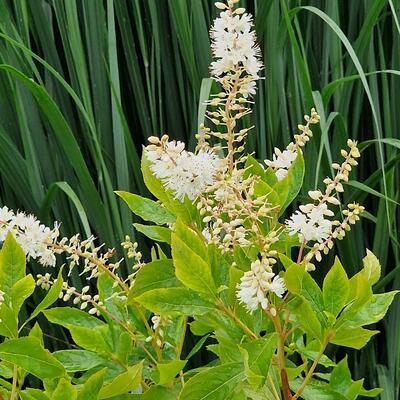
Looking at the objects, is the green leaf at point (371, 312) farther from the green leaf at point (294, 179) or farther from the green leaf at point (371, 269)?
the green leaf at point (294, 179)

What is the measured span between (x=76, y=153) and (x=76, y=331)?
0.59 metres

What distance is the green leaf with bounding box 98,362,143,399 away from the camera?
0.83m

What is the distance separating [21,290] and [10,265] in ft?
0.09

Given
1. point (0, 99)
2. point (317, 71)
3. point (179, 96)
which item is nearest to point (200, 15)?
point (179, 96)

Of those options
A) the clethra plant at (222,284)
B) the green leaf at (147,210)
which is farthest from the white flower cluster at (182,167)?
the green leaf at (147,210)

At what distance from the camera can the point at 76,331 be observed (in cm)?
91

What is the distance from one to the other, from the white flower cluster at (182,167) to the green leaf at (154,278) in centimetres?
7

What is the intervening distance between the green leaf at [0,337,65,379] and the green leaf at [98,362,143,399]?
0.05 metres

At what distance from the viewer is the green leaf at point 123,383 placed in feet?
2.73

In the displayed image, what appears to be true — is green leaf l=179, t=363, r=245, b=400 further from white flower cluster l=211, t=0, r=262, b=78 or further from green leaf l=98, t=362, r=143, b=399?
white flower cluster l=211, t=0, r=262, b=78

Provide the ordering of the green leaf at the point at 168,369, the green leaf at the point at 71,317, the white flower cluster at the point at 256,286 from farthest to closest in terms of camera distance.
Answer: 1. the green leaf at the point at 71,317
2. the green leaf at the point at 168,369
3. the white flower cluster at the point at 256,286

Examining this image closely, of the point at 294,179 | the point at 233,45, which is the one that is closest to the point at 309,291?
the point at 294,179

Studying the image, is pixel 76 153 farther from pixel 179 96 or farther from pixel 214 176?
pixel 214 176

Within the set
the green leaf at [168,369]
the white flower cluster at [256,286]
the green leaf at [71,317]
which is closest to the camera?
the white flower cluster at [256,286]
